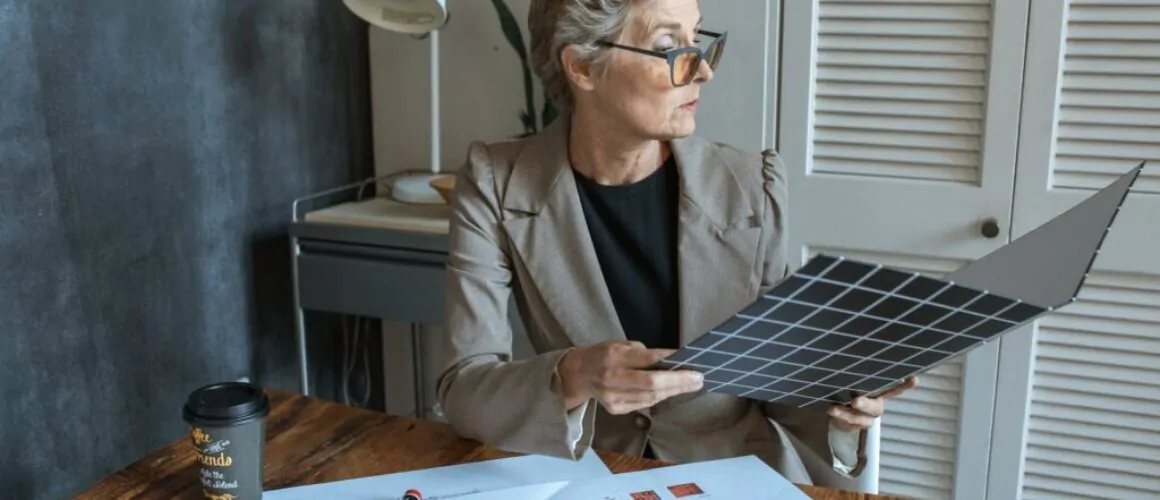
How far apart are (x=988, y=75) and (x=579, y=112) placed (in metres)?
0.89

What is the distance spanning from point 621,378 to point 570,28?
0.53 meters

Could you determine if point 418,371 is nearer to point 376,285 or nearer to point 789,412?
point 376,285

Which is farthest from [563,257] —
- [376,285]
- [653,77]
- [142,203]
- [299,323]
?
[299,323]

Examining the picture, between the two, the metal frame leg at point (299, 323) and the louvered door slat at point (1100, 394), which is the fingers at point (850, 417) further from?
the metal frame leg at point (299, 323)

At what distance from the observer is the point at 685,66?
1.32 metres

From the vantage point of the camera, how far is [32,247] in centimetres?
171

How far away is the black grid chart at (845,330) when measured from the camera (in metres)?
0.86

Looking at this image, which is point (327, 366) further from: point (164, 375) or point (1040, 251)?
point (1040, 251)

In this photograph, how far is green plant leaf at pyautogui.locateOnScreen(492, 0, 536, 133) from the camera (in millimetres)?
2229

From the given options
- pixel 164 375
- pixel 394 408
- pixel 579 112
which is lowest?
pixel 394 408

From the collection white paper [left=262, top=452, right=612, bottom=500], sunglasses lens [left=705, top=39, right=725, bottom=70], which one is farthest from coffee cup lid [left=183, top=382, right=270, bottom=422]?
sunglasses lens [left=705, top=39, right=725, bottom=70]

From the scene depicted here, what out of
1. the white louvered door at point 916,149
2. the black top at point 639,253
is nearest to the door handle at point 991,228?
the white louvered door at point 916,149

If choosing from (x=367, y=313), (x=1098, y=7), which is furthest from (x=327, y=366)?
(x=1098, y=7)

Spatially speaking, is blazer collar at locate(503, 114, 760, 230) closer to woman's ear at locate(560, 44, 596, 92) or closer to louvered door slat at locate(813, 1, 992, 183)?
woman's ear at locate(560, 44, 596, 92)
